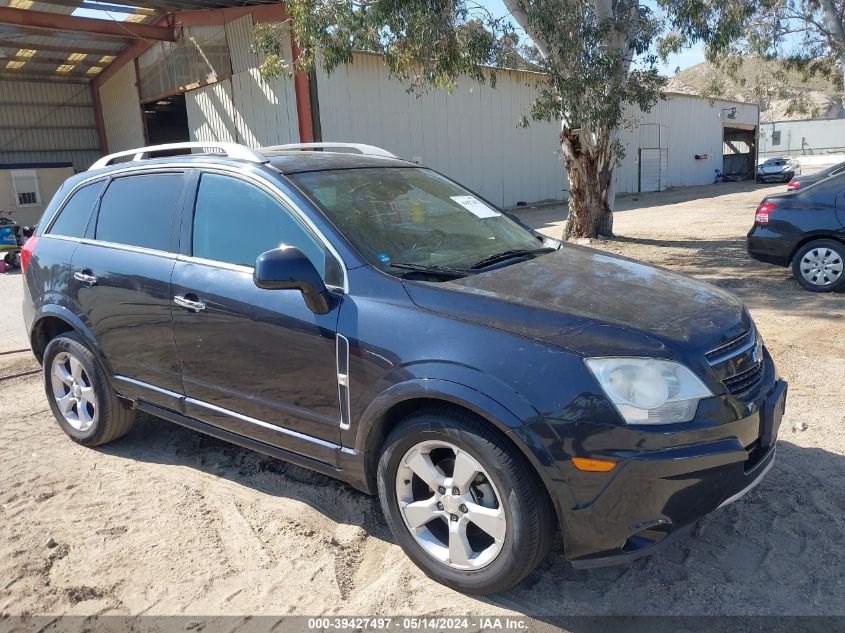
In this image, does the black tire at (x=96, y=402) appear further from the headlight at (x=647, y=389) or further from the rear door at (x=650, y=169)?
the rear door at (x=650, y=169)

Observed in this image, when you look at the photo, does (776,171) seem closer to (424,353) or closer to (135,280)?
(135,280)

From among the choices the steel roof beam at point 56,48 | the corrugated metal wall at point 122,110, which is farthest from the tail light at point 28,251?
the corrugated metal wall at point 122,110

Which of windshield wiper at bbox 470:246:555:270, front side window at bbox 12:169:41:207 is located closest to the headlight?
windshield wiper at bbox 470:246:555:270

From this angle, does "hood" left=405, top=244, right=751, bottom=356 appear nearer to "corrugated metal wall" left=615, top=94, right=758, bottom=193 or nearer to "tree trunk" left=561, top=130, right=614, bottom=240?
"tree trunk" left=561, top=130, right=614, bottom=240

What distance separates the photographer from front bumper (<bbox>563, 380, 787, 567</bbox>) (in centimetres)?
247

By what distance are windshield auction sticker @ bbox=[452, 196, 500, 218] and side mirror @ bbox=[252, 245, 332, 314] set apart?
1276 mm

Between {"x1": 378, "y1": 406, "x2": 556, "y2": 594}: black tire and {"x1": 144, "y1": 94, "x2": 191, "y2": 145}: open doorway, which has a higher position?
{"x1": 144, "y1": 94, "x2": 191, "y2": 145}: open doorway

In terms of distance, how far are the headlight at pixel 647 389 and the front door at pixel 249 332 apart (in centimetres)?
120

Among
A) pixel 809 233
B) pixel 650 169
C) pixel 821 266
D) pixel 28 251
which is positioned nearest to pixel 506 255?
A: pixel 28 251

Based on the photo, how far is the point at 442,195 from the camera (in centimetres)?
402

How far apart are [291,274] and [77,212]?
2370 millimetres

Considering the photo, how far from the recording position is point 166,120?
88.4ft

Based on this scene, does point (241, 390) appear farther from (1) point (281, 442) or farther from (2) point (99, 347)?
(2) point (99, 347)

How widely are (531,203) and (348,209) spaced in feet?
78.0
